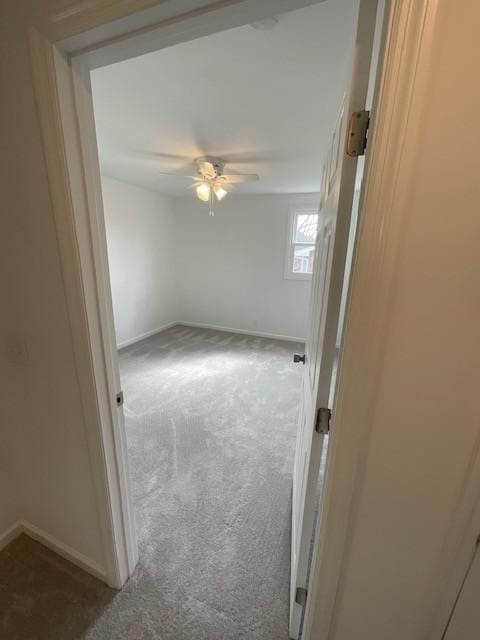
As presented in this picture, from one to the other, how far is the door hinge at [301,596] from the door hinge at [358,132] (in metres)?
1.48

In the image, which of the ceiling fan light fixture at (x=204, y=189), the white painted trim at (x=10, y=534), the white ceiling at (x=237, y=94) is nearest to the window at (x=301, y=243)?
Result: the white ceiling at (x=237, y=94)

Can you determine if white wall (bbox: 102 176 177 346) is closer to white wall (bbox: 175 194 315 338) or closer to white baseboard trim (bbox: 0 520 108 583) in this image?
white wall (bbox: 175 194 315 338)

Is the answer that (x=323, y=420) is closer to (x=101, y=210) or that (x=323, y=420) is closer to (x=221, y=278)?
(x=101, y=210)

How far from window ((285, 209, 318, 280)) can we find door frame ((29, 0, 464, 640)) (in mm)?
3796

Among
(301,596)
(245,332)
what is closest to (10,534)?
(301,596)

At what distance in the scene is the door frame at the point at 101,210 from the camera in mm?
517

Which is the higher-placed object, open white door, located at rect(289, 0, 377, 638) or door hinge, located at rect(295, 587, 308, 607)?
open white door, located at rect(289, 0, 377, 638)

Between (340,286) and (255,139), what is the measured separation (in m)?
2.02

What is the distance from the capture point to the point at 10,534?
1452 millimetres

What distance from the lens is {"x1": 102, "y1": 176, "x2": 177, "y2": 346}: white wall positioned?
3832 millimetres

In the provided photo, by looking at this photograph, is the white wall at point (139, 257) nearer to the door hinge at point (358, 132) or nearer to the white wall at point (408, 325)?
the white wall at point (408, 325)

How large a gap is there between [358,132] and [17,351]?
1455mm

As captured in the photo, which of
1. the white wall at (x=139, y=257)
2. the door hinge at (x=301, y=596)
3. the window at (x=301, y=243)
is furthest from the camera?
the window at (x=301, y=243)

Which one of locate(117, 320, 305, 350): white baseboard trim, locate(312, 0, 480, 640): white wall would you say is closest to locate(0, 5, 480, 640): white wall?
locate(312, 0, 480, 640): white wall
